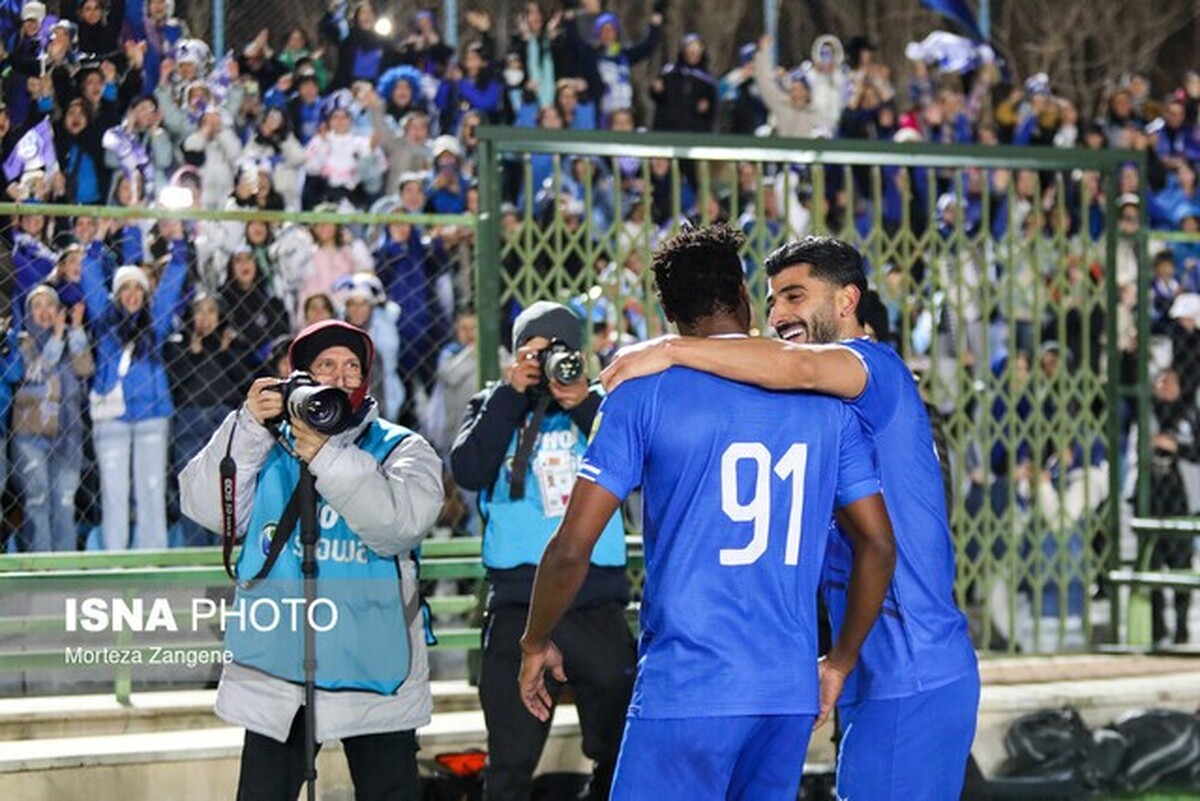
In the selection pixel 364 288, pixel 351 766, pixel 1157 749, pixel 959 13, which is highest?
pixel 959 13

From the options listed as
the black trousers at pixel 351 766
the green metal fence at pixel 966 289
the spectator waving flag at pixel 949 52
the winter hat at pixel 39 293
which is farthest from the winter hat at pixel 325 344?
the spectator waving flag at pixel 949 52

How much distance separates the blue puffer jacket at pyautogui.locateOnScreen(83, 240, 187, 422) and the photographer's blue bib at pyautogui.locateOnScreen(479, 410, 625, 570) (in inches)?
79.1

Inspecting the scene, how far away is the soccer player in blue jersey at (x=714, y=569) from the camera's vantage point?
427cm

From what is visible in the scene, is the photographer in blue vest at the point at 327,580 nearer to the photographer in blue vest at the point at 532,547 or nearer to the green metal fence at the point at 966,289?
the photographer in blue vest at the point at 532,547

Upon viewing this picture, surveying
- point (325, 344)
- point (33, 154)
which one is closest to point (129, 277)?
point (33, 154)

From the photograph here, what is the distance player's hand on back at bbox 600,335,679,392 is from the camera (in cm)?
429

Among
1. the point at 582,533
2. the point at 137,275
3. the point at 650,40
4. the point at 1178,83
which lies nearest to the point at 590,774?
the point at 137,275

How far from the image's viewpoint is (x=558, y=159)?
869 cm

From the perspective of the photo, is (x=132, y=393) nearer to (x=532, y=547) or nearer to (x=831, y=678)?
(x=532, y=547)

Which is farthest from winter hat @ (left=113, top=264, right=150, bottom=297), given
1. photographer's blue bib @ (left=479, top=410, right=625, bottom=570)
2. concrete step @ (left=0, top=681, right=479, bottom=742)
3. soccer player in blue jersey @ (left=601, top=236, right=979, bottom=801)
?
soccer player in blue jersey @ (left=601, top=236, right=979, bottom=801)

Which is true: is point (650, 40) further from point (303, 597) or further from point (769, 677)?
point (769, 677)

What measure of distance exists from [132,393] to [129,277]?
492mm

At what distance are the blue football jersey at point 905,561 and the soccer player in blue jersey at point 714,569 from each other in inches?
18.0

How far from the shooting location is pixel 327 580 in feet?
18.6
